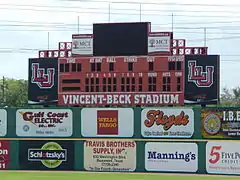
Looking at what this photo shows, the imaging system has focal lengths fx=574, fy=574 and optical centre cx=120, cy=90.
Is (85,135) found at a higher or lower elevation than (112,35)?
lower

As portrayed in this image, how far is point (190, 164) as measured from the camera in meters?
18.5

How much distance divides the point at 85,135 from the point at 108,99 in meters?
7.48

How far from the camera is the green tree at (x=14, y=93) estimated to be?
6644 cm

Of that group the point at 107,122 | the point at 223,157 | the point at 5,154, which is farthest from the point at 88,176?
the point at 223,157

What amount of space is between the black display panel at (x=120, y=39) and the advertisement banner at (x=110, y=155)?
340 inches

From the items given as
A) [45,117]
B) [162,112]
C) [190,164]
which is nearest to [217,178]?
[190,164]

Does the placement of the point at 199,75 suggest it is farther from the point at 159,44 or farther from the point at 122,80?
the point at 122,80

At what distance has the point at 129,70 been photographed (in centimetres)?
2648

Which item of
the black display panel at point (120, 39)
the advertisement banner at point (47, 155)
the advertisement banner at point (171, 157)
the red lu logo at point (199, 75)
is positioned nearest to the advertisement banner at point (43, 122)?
the advertisement banner at point (47, 155)

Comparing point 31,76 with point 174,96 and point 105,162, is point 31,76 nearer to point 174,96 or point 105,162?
point 174,96

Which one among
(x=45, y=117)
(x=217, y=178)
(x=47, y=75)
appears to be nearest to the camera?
(x=217, y=178)

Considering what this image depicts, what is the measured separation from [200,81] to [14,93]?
5334 centimetres

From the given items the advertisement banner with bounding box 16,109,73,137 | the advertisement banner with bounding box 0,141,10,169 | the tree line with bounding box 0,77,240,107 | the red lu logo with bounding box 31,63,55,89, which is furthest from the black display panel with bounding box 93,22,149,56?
the tree line with bounding box 0,77,240,107

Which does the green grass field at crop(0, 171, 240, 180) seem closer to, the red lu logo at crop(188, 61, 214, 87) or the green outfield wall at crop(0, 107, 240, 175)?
the green outfield wall at crop(0, 107, 240, 175)
